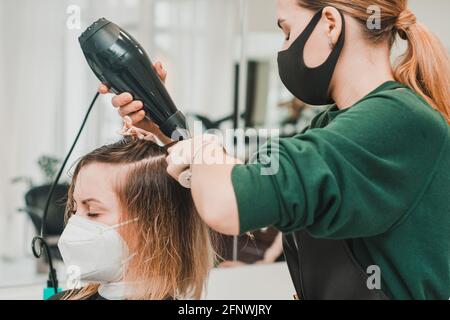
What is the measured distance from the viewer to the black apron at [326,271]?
36.9 inches

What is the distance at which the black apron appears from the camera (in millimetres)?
938

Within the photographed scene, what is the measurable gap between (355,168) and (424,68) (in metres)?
0.34

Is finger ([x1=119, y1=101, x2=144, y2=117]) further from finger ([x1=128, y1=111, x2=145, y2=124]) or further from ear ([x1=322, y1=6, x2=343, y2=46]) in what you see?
ear ([x1=322, y1=6, x2=343, y2=46])

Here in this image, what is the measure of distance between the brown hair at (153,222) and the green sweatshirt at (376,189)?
0.54 meters

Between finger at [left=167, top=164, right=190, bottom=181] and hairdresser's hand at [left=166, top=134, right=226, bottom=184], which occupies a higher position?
hairdresser's hand at [left=166, top=134, right=226, bottom=184]

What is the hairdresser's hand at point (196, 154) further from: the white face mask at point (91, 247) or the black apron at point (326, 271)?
the white face mask at point (91, 247)

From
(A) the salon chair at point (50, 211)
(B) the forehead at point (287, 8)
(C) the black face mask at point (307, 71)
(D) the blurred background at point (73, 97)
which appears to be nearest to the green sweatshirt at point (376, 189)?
(C) the black face mask at point (307, 71)

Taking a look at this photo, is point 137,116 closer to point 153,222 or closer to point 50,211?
point 153,222

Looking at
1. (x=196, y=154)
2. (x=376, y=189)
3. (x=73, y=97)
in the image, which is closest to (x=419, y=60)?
(x=376, y=189)

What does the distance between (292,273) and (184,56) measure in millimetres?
2196

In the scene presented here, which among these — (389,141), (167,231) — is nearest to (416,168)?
(389,141)

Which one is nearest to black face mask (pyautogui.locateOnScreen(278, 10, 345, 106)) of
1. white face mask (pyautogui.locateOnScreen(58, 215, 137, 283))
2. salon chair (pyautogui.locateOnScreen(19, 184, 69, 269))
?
white face mask (pyautogui.locateOnScreen(58, 215, 137, 283))

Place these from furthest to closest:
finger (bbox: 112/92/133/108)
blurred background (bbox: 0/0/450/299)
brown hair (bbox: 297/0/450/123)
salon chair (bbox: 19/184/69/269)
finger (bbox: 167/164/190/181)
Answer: blurred background (bbox: 0/0/450/299) → salon chair (bbox: 19/184/69/269) → finger (bbox: 112/92/133/108) → brown hair (bbox: 297/0/450/123) → finger (bbox: 167/164/190/181)
